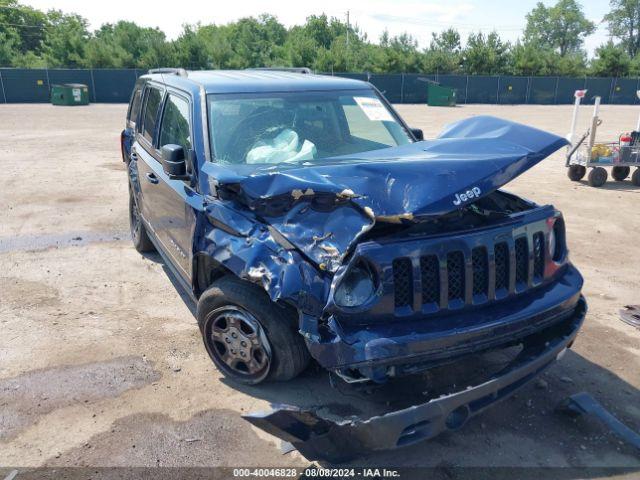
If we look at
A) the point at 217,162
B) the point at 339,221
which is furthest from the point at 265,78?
the point at 339,221

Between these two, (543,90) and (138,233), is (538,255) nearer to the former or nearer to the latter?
(138,233)

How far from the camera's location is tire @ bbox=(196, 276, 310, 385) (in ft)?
10.5

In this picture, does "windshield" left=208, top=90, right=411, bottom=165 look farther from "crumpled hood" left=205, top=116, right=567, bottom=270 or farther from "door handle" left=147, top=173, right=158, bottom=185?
"door handle" left=147, top=173, right=158, bottom=185

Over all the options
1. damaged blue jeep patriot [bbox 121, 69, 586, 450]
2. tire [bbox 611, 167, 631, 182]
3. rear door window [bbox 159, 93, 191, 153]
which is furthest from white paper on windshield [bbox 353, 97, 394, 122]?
tire [bbox 611, 167, 631, 182]

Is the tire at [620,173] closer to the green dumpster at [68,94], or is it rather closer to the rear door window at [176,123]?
the rear door window at [176,123]

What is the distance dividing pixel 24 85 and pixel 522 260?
37.6 meters

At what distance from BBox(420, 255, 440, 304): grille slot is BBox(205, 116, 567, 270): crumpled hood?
0.26 m

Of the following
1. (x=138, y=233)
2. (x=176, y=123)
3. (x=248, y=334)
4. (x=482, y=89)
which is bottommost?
(x=138, y=233)

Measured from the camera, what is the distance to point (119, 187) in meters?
9.80

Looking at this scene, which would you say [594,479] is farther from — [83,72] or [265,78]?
[83,72]

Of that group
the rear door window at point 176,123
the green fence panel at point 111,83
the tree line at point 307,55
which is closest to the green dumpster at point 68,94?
the green fence panel at point 111,83

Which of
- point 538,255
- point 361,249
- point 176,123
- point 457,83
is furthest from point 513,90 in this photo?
point 361,249

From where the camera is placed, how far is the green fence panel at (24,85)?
3325 centimetres

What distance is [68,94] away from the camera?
104 ft
